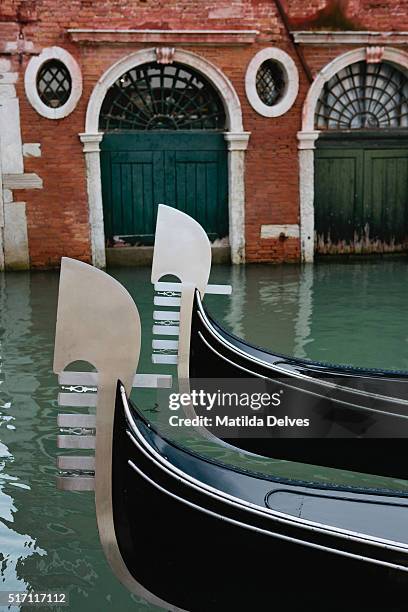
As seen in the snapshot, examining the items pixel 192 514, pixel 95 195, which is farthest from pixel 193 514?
pixel 95 195

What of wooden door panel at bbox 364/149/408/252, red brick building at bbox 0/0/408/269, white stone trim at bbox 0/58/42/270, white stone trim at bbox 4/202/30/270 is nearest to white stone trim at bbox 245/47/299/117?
red brick building at bbox 0/0/408/269

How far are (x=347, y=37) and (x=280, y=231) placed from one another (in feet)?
5.44

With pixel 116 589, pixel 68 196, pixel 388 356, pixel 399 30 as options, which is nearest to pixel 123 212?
pixel 68 196

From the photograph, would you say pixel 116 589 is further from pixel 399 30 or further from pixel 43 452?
pixel 399 30

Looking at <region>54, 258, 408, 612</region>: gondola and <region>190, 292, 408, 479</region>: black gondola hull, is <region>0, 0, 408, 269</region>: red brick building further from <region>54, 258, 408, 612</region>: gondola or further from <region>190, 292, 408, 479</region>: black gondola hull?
<region>54, 258, 408, 612</region>: gondola

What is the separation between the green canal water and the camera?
6.27 ft

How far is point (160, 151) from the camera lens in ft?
20.4

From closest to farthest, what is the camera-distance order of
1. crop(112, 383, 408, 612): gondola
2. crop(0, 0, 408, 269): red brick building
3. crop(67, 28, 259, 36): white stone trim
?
1. crop(112, 383, 408, 612): gondola
2. crop(67, 28, 259, 36): white stone trim
3. crop(0, 0, 408, 269): red brick building

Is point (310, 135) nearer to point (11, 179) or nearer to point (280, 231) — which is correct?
point (280, 231)

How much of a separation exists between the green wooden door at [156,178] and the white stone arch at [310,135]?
25.9 inches

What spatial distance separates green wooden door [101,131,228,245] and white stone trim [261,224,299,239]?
37cm

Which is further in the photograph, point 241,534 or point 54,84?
point 54,84

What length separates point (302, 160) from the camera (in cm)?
628

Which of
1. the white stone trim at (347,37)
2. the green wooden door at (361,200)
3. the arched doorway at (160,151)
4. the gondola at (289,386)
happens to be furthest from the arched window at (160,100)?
the gondola at (289,386)
